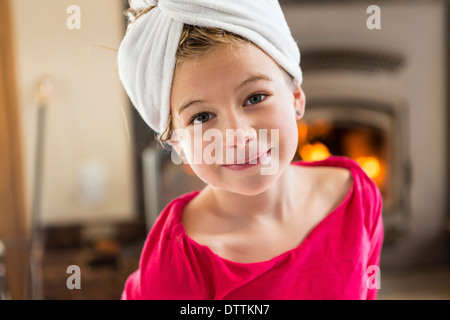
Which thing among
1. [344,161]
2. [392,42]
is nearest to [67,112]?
[392,42]

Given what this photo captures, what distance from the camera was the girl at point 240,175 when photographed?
39 centimetres

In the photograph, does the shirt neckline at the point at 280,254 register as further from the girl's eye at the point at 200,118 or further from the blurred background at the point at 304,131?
the blurred background at the point at 304,131

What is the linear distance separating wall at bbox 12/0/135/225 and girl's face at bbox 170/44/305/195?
3.77 feet

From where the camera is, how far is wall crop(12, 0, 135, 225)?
1.54 meters

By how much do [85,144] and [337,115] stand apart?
81 cm

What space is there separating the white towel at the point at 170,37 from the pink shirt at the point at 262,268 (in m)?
0.12

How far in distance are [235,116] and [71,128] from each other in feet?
4.37

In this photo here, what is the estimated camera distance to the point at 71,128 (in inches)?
63.9
